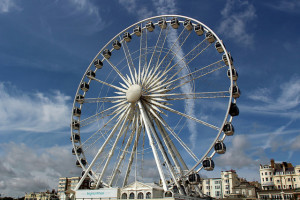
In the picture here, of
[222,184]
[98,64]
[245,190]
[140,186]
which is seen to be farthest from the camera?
[222,184]

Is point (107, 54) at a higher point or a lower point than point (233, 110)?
higher

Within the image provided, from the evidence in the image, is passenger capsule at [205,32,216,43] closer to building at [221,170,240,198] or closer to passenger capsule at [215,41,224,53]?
passenger capsule at [215,41,224,53]

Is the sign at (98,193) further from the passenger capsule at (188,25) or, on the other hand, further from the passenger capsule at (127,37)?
the passenger capsule at (188,25)

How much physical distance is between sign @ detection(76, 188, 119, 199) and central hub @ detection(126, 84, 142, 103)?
11538 millimetres

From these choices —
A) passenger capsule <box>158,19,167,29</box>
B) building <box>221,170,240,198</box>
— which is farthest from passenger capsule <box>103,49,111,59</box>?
building <box>221,170,240,198</box>

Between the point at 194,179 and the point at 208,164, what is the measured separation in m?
2.32

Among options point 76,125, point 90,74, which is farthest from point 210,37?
point 76,125

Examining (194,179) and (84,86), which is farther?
(84,86)

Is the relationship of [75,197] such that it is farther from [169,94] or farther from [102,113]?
[169,94]

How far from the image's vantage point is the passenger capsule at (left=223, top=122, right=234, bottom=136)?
1284 inches

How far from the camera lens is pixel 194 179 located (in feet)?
107

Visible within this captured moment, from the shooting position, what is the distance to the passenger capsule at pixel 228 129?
107 feet

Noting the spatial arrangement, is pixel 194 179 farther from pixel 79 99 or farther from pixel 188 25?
pixel 79 99

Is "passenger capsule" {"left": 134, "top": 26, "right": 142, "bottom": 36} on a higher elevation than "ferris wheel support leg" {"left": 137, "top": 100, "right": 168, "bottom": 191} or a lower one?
higher
